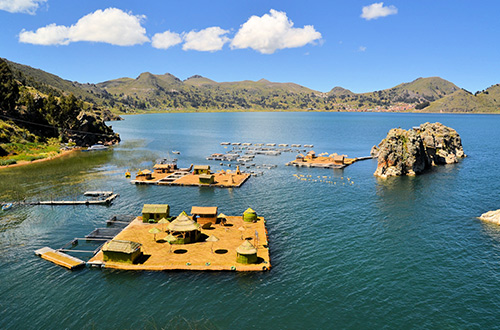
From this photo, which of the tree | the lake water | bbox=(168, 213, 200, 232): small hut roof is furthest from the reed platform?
the tree

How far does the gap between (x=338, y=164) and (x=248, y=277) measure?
292 feet

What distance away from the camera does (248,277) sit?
42.3m

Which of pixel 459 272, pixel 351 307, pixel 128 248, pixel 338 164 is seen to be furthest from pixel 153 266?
pixel 338 164

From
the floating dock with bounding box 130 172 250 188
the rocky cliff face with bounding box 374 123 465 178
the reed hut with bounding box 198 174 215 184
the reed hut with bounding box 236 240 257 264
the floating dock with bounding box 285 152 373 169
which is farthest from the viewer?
the floating dock with bounding box 285 152 373 169

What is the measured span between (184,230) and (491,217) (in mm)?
60821

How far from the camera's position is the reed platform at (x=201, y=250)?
44.0 m

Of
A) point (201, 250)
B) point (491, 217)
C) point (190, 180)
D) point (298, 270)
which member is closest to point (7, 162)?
point (190, 180)

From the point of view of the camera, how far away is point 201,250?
49.0 m

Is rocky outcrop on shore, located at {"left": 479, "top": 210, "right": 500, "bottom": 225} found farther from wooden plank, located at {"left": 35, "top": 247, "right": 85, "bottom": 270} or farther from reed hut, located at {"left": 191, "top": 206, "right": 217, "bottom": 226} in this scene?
wooden plank, located at {"left": 35, "top": 247, "right": 85, "bottom": 270}

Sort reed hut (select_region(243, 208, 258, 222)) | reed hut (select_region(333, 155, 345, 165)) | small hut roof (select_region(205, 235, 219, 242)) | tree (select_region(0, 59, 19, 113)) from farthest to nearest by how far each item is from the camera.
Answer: tree (select_region(0, 59, 19, 113)), reed hut (select_region(333, 155, 345, 165)), reed hut (select_region(243, 208, 258, 222)), small hut roof (select_region(205, 235, 219, 242))

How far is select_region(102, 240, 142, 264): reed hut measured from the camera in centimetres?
4466

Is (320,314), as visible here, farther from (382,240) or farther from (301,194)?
(301,194)

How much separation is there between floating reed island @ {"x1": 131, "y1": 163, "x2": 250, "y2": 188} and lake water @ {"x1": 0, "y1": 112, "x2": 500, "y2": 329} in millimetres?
4506

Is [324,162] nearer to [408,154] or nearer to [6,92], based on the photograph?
[408,154]
